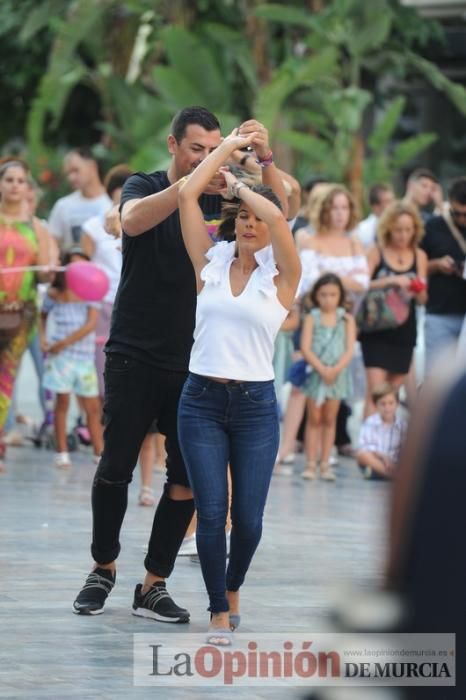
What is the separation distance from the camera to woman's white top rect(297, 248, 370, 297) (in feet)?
40.5

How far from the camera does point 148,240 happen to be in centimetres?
654

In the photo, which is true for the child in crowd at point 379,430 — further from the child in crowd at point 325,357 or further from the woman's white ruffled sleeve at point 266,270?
the woman's white ruffled sleeve at point 266,270

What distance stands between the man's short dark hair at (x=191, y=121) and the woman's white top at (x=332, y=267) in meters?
5.89

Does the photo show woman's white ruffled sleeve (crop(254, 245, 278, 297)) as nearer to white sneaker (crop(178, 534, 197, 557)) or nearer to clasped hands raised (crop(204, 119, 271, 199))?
clasped hands raised (crop(204, 119, 271, 199))

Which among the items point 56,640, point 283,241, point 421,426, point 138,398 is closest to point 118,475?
point 138,398

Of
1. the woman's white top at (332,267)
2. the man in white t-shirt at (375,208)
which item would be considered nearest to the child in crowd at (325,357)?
the woman's white top at (332,267)

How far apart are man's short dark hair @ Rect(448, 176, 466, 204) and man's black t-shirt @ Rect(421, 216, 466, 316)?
1.19ft

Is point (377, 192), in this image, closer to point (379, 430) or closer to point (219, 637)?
point (379, 430)

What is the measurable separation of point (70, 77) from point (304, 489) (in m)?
10.7

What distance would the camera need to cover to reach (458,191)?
11859mm

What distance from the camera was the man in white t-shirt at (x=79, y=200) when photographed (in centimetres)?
1289

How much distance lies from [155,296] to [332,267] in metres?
5.94

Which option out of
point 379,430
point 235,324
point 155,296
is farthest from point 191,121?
point 379,430

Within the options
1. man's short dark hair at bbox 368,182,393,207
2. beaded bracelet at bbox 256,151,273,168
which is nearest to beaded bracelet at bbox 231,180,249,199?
beaded bracelet at bbox 256,151,273,168
